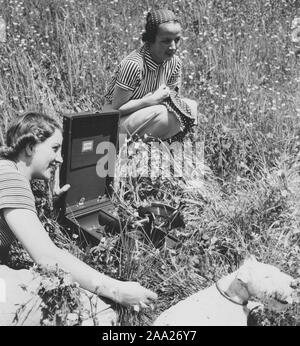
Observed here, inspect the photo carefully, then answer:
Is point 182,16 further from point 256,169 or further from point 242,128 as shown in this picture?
point 256,169

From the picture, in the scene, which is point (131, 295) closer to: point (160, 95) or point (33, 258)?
point (33, 258)

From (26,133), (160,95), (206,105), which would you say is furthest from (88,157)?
(206,105)

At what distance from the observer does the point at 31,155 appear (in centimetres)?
256

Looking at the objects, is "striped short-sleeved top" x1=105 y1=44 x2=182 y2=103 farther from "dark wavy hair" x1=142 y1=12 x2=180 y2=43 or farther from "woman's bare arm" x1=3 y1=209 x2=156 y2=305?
"woman's bare arm" x1=3 y1=209 x2=156 y2=305

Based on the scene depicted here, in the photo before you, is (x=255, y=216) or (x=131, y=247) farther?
(x=255, y=216)

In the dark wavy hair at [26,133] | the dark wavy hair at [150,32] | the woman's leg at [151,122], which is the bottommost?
the woman's leg at [151,122]

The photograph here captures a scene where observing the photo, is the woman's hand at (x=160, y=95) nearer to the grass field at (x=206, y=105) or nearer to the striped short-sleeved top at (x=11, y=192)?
the grass field at (x=206, y=105)

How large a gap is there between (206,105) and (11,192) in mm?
2477

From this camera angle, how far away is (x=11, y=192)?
234cm

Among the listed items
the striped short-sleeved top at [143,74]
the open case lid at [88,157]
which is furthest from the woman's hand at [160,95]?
the open case lid at [88,157]

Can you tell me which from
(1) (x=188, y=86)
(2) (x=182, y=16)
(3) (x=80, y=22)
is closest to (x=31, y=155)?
(1) (x=188, y=86)

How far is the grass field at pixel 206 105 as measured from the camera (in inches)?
112

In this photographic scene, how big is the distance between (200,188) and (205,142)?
25.2 inches

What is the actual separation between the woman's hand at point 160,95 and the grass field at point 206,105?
1.28 feet
